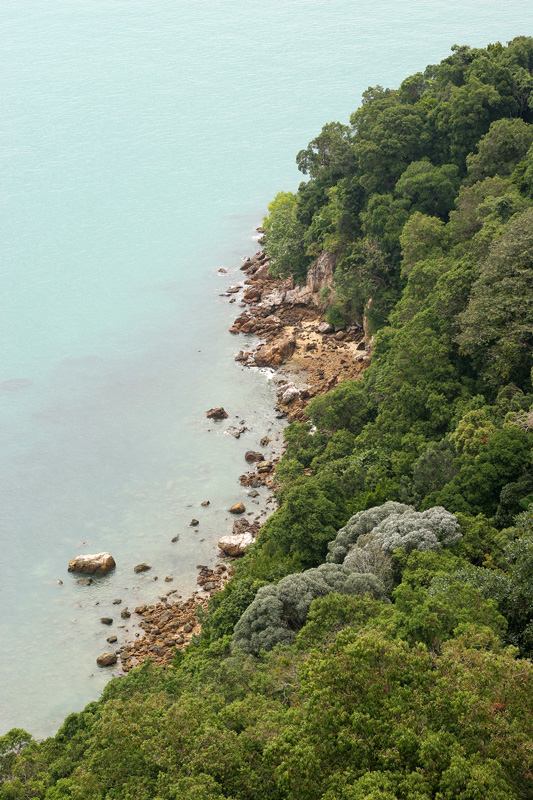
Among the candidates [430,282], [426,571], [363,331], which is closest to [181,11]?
[363,331]

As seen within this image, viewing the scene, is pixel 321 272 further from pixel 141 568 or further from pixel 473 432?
pixel 473 432

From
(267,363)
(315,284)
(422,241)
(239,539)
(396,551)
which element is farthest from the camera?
(315,284)

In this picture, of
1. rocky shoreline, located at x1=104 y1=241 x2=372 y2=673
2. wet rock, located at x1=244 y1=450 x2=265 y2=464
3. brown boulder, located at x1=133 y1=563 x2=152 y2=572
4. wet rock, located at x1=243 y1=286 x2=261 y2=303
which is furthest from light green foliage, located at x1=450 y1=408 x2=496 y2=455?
wet rock, located at x1=243 y1=286 x2=261 y2=303

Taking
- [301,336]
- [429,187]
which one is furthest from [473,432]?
[301,336]

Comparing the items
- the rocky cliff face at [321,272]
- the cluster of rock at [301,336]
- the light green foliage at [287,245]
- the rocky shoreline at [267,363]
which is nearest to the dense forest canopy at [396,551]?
the rocky cliff face at [321,272]

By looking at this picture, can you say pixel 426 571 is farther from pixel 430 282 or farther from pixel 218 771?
pixel 430 282

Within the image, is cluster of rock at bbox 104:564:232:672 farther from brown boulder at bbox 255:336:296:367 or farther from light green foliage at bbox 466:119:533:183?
light green foliage at bbox 466:119:533:183
